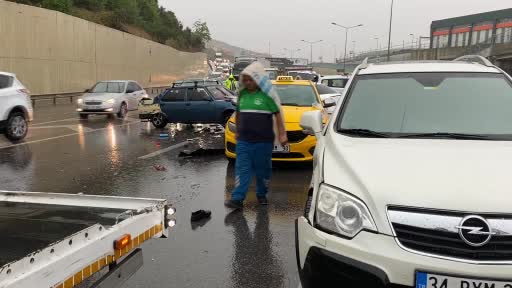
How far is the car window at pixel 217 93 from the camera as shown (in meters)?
15.0

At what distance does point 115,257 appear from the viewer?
2.51m

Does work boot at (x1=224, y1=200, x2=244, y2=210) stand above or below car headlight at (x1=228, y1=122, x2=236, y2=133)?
below

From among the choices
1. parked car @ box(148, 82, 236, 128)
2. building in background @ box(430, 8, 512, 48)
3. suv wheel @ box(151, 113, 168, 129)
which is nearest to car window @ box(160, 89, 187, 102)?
parked car @ box(148, 82, 236, 128)

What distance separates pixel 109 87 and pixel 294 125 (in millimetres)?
14935

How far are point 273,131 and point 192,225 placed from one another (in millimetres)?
1426

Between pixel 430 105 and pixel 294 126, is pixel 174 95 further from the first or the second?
pixel 430 105

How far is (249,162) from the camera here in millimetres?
5852

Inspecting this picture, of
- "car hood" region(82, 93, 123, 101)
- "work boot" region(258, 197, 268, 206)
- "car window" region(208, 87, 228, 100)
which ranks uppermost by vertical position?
"car window" region(208, 87, 228, 100)

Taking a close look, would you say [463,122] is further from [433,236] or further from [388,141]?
[433,236]

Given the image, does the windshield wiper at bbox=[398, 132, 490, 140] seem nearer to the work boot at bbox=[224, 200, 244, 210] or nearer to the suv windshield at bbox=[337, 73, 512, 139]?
the suv windshield at bbox=[337, 73, 512, 139]

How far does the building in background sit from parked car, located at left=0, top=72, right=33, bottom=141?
58.1 m

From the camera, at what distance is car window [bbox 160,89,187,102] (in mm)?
15070

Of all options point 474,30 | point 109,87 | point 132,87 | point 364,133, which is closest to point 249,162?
point 364,133

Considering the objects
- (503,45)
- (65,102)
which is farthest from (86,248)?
(503,45)
